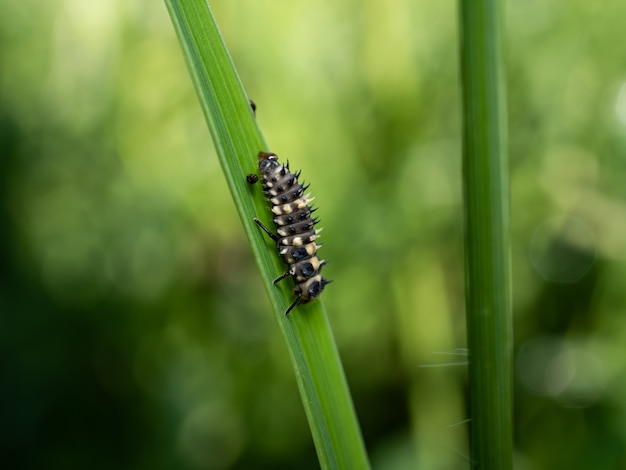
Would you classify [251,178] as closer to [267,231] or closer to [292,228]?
[267,231]

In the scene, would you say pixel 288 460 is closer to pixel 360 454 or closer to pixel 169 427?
pixel 169 427

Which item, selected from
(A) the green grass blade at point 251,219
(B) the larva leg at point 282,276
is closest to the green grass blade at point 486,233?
(A) the green grass blade at point 251,219

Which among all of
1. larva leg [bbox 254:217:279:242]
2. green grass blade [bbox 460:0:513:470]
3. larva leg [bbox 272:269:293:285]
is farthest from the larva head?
green grass blade [bbox 460:0:513:470]

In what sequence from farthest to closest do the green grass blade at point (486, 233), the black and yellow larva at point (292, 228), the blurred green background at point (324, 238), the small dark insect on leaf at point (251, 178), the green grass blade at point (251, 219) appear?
1. the blurred green background at point (324, 238)
2. the black and yellow larva at point (292, 228)
3. the small dark insect on leaf at point (251, 178)
4. the green grass blade at point (251, 219)
5. the green grass blade at point (486, 233)

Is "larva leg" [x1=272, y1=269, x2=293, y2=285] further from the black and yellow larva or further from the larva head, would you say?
the larva head

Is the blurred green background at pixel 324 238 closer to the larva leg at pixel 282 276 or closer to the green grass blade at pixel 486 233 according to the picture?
the larva leg at pixel 282 276

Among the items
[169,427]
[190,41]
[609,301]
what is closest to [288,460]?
[169,427]

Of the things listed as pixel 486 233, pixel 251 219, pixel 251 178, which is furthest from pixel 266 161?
pixel 486 233
